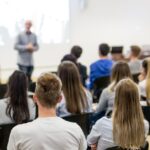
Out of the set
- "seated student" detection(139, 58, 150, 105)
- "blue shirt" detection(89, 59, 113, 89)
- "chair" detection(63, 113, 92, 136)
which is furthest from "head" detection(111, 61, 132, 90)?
"blue shirt" detection(89, 59, 113, 89)

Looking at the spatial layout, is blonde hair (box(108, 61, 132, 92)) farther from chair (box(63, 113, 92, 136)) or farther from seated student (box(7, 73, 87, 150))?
seated student (box(7, 73, 87, 150))

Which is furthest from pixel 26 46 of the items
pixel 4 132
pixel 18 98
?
pixel 4 132

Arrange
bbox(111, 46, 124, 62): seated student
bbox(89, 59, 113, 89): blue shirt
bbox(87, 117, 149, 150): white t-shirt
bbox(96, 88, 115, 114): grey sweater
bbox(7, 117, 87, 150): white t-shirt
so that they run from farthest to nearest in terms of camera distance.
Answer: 1. bbox(111, 46, 124, 62): seated student
2. bbox(89, 59, 113, 89): blue shirt
3. bbox(96, 88, 115, 114): grey sweater
4. bbox(87, 117, 149, 150): white t-shirt
5. bbox(7, 117, 87, 150): white t-shirt

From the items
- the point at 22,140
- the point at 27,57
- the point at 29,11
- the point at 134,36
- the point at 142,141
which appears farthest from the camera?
the point at 134,36

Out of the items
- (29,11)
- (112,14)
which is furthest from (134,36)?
(29,11)

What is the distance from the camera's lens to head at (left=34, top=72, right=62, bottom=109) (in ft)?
5.81

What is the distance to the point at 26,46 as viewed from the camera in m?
6.45

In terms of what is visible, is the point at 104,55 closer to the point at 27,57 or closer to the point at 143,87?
the point at 143,87

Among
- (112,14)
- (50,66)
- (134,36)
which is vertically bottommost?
(50,66)

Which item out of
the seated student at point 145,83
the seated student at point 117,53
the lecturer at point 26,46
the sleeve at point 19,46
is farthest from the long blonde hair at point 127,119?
the seated student at point 117,53

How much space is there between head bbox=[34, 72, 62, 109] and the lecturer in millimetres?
4569

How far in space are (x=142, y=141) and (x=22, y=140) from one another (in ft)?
3.30

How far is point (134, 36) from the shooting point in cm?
903

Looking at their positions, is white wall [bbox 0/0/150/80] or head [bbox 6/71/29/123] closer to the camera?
head [bbox 6/71/29/123]
